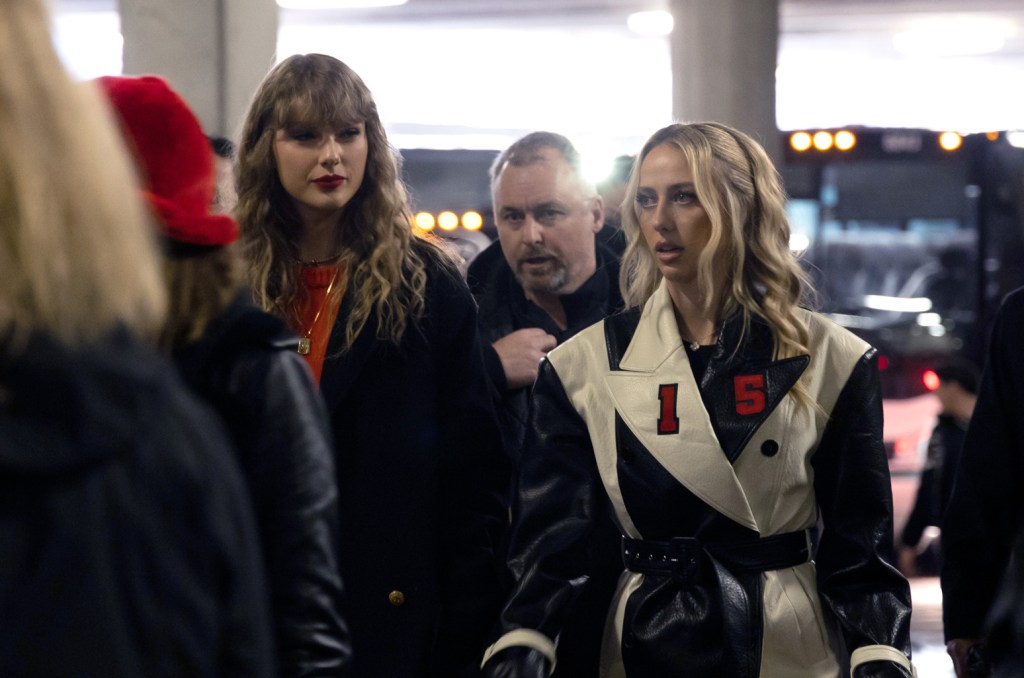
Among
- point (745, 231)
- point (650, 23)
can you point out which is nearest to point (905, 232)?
point (650, 23)

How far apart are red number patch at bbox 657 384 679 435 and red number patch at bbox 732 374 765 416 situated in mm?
132

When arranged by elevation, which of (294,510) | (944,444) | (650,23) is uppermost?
(650,23)

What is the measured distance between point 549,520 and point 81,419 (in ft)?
6.13

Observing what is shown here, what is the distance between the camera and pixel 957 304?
45.6ft

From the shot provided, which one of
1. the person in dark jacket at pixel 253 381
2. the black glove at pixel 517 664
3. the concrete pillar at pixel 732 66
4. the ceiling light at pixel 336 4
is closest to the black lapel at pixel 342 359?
the black glove at pixel 517 664

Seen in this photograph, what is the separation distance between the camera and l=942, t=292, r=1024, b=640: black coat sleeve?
3232 millimetres

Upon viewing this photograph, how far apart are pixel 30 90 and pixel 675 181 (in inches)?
83.0

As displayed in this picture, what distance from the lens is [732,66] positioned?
35.0 ft

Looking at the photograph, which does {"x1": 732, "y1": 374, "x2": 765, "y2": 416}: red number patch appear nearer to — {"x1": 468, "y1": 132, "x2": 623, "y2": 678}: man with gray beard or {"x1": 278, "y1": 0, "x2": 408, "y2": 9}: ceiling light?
{"x1": 468, "y1": 132, "x2": 623, "y2": 678}: man with gray beard

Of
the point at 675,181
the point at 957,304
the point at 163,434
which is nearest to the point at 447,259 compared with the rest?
the point at 675,181

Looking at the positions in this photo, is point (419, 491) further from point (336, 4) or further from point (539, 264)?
point (336, 4)

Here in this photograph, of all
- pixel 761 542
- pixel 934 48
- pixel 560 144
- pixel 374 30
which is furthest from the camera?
pixel 934 48

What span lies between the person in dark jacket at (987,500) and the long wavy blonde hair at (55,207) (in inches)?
90.4

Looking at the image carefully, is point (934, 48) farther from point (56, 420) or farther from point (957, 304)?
point (56, 420)
